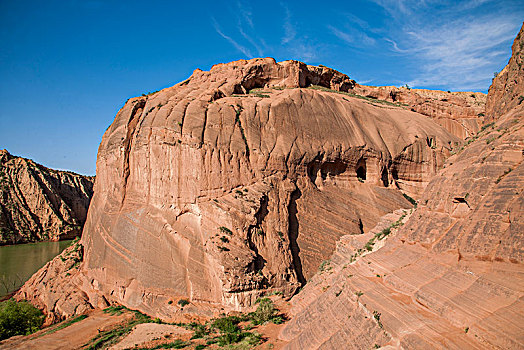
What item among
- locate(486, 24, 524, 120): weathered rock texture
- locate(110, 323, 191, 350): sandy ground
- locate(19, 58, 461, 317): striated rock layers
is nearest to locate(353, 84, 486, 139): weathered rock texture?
locate(19, 58, 461, 317): striated rock layers

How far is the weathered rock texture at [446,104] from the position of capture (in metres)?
34.9

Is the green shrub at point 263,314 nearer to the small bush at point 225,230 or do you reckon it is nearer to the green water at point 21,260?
the small bush at point 225,230

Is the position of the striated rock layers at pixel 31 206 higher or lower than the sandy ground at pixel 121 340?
higher

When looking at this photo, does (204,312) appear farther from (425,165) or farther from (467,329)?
(425,165)

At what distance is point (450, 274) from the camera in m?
9.75

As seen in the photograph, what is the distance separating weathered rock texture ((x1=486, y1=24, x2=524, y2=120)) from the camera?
1473 cm

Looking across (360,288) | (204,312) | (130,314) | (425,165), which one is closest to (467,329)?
(360,288)

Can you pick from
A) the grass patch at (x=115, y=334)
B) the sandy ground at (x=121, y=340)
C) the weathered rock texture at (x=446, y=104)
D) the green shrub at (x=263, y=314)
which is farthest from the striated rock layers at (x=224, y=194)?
the weathered rock texture at (x=446, y=104)

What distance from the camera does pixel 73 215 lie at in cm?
7200

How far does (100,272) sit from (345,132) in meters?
21.8

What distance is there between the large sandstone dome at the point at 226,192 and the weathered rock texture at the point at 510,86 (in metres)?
9.72

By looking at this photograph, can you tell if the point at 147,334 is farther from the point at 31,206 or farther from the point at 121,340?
the point at 31,206

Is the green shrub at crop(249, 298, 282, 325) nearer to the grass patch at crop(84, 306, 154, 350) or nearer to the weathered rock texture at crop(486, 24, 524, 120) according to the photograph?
the grass patch at crop(84, 306, 154, 350)

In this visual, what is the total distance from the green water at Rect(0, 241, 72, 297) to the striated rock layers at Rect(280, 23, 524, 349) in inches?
1393
